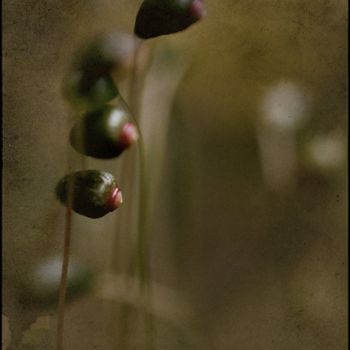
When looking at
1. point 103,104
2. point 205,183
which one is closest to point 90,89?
point 103,104

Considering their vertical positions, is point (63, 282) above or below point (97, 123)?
below

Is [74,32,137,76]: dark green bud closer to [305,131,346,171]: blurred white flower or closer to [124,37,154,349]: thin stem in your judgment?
[124,37,154,349]: thin stem

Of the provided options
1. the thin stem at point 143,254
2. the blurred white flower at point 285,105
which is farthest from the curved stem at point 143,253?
the blurred white flower at point 285,105

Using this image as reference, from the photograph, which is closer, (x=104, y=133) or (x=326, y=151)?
(x=104, y=133)

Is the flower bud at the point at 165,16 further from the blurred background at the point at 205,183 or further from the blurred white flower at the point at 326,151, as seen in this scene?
the blurred white flower at the point at 326,151

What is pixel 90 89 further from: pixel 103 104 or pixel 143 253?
pixel 143 253

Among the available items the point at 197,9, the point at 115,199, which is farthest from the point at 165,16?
the point at 115,199
